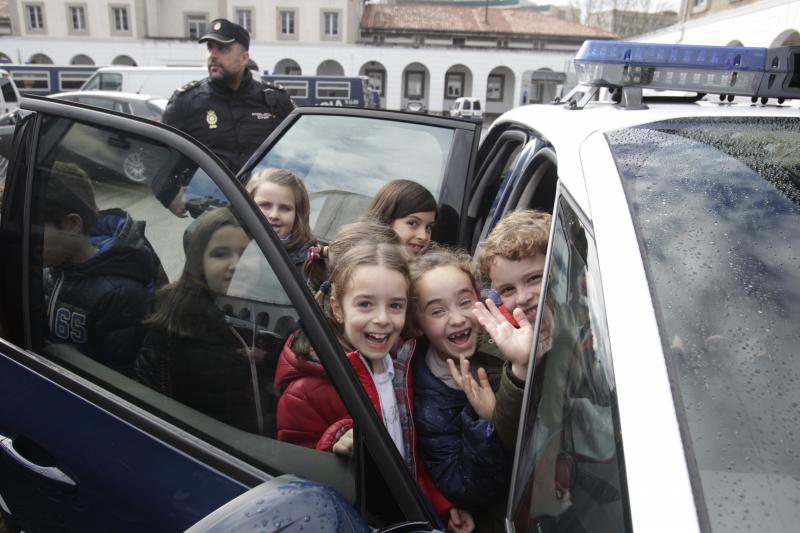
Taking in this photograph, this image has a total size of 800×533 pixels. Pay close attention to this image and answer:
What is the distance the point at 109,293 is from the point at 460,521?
0.90 meters

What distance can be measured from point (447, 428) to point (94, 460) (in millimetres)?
728

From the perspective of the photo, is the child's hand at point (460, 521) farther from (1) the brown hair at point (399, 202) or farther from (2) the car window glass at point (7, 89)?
(2) the car window glass at point (7, 89)

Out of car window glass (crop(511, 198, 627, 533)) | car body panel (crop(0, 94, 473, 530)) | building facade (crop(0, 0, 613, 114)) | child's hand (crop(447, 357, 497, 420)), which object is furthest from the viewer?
building facade (crop(0, 0, 613, 114))

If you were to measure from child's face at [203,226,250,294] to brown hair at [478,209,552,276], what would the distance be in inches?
29.9

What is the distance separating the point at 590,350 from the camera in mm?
923

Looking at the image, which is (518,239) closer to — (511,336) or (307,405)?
(511,336)

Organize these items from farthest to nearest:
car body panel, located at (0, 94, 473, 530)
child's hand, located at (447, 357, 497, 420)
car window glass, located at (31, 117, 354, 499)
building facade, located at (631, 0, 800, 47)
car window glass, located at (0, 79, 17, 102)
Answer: building facade, located at (631, 0, 800, 47)
car window glass, located at (0, 79, 17, 102)
child's hand, located at (447, 357, 497, 420)
car window glass, located at (31, 117, 354, 499)
car body panel, located at (0, 94, 473, 530)

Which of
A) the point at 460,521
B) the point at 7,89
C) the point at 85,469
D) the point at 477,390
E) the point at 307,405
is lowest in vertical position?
the point at 7,89

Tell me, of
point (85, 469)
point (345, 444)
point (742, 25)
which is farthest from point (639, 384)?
point (742, 25)

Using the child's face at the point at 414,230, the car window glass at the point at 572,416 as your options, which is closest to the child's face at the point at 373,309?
the car window glass at the point at 572,416

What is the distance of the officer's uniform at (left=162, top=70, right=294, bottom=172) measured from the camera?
3812 millimetres

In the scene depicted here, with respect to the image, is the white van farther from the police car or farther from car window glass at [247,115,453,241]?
the police car

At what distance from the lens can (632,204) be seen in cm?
102

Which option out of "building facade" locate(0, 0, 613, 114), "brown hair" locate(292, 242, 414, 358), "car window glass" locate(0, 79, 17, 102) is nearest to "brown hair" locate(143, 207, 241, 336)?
"brown hair" locate(292, 242, 414, 358)
